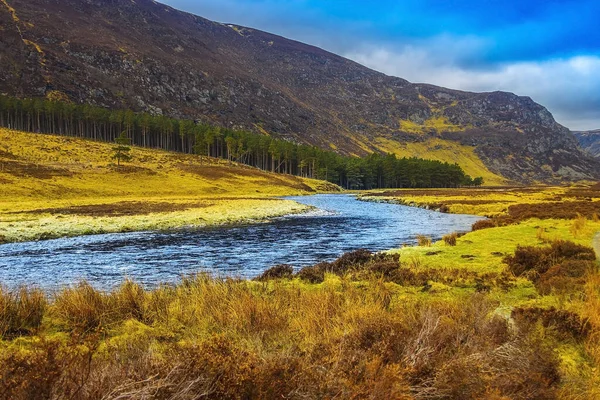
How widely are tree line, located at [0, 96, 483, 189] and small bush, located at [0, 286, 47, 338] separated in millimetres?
120091

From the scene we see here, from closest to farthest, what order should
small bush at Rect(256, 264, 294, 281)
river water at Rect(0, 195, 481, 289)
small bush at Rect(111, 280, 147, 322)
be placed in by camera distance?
small bush at Rect(111, 280, 147, 322) < small bush at Rect(256, 264, 294, 281) < river water at Rect(0, 195, 481, 289)

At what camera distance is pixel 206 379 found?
15.1ft

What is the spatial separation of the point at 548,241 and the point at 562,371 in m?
16.6

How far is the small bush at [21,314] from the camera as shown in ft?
25.9

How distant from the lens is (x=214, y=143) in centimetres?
14900

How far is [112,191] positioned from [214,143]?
80.7 m

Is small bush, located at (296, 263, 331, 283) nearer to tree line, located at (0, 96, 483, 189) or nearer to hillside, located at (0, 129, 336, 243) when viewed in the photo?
hillside, located at (0, 129, 336, 243)

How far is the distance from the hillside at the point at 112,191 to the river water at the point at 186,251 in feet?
18.4

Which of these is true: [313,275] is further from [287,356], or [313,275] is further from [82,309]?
[287,356]

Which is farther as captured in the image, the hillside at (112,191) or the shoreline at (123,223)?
the hillside at (112,191)

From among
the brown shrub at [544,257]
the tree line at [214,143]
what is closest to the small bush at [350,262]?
the brown shrub at [544,257]

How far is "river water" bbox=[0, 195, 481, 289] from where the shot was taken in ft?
58.1

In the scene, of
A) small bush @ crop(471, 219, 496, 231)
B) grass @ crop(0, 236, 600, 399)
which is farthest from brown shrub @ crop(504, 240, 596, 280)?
small bush @ crop(471, 219, 496, 231)

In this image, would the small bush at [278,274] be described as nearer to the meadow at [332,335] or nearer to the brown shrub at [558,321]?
the meadow at [332,335]
